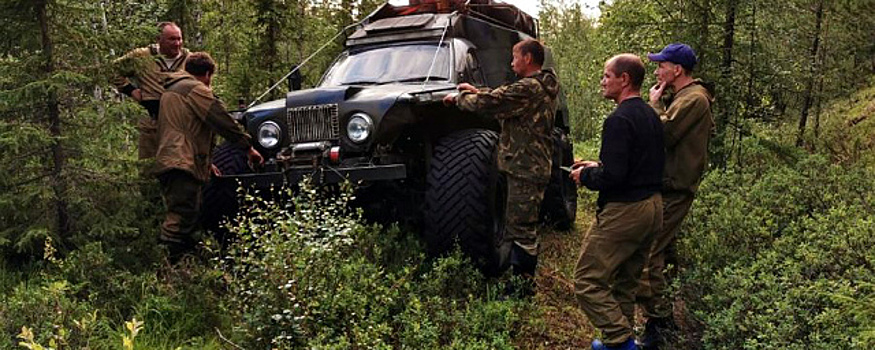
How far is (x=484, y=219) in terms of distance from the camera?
18.5 feet

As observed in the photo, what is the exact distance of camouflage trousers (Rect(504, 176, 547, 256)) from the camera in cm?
560

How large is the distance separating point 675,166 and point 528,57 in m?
1.41

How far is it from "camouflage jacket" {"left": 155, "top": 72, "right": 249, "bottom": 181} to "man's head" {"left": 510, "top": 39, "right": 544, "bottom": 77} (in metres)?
2.36

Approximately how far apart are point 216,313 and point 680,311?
3497 millimetres

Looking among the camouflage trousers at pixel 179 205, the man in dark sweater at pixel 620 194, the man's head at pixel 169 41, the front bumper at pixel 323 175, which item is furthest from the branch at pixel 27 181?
the man in dark sweater at pixel 620 194

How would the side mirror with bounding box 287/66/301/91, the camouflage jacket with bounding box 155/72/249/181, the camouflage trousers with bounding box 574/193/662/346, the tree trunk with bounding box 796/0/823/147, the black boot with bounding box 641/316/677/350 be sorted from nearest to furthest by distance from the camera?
the camouflage trousers with bounding box 574/193/662/346
the black boot with bounding box 641/316/677/350
the camouflage jacket with bounding box 155/72/249/181
the side mirror with bounding box 287/66/301/91
the tree trunk with bounding box 796/0/823/147

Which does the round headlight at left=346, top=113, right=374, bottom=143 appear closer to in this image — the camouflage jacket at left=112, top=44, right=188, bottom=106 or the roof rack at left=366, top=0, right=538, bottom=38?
the camouflage jacket at left=112, top=44, right=188, bottom=106

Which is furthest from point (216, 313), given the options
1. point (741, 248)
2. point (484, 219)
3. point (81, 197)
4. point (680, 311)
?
point (741, 248)

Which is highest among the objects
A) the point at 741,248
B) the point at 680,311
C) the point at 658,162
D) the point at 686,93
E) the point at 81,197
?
the point at 686,93

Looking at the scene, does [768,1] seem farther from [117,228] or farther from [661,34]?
[117,228]

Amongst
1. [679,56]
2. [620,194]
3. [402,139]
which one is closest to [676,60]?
[679,56]

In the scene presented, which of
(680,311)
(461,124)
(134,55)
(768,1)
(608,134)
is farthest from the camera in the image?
(768,1)

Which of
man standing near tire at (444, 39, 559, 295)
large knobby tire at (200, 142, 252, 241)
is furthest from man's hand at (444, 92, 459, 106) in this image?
large knobby tire at (200, 142, 252, 241)

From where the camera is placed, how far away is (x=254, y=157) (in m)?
6.07
